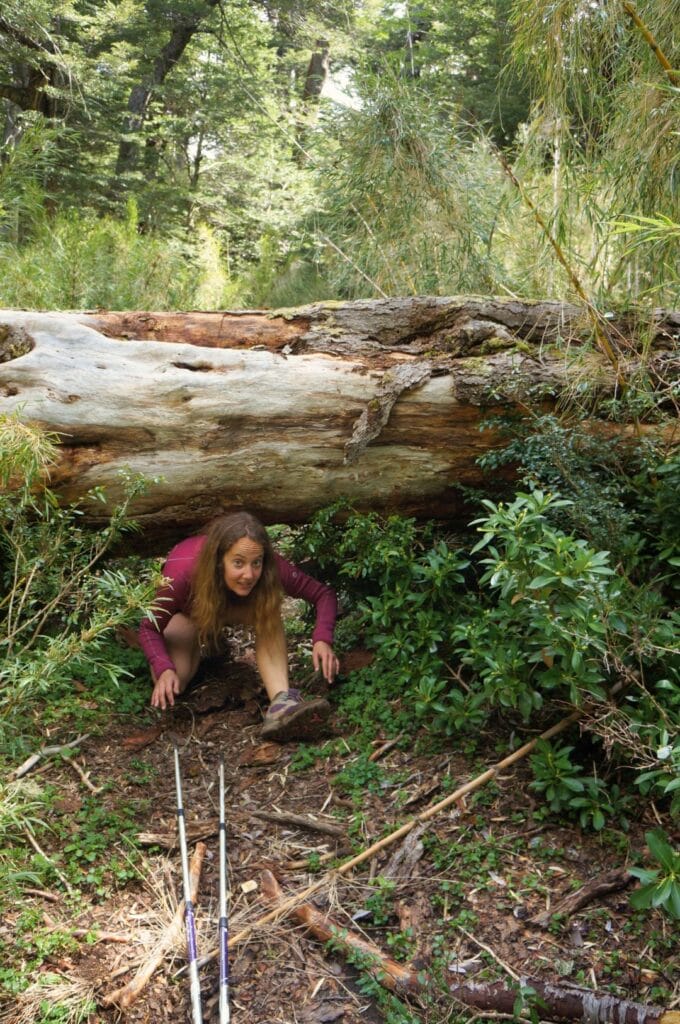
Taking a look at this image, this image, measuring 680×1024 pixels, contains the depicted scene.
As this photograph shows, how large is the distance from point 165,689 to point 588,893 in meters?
1.99

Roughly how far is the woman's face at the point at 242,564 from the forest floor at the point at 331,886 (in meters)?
0.76

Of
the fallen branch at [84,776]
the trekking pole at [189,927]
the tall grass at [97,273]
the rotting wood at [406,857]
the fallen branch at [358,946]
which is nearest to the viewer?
the trekking pole at [189,927]

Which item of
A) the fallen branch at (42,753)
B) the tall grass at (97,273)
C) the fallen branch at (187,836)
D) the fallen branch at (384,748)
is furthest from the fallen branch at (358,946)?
the tall grass at (97,273)

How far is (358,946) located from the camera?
2.49 metres

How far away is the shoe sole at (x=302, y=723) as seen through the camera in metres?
3.52

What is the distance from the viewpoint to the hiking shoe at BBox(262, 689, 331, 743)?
353cm

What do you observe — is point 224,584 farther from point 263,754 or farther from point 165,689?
point 263,754

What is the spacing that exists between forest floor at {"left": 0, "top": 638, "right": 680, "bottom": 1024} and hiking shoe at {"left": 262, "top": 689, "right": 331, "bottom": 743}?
96 mm

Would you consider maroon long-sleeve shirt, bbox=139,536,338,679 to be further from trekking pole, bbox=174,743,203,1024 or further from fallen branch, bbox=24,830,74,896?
fallen branch, bbox=24,830,74,896

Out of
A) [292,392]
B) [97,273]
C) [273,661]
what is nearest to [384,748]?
[273,661]

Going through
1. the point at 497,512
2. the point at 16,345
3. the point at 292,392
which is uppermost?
the point at 16,345

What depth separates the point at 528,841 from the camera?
2748 mm

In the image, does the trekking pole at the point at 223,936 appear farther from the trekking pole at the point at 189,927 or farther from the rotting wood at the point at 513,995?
the rotting wood at the point at 513,995

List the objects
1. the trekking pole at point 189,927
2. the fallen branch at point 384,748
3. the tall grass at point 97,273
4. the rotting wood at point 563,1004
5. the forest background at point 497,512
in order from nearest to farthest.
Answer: the rotting wood at point 563,1004, the trekking pole at point 189,927, the forest background at point 497,512, the fallen branch at point 384,748, the tall grass at point 97,273
